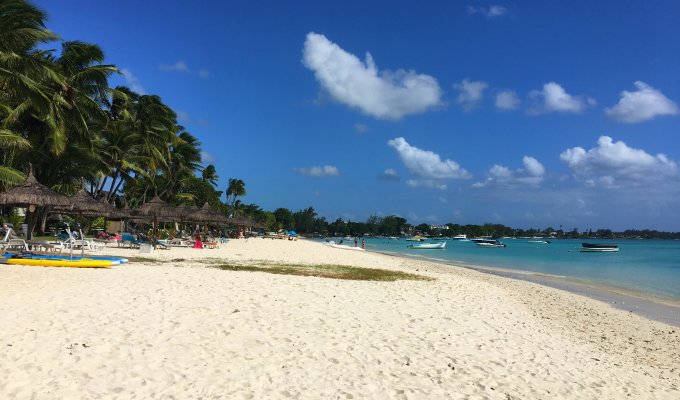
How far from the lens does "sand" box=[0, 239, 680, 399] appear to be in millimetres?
4609

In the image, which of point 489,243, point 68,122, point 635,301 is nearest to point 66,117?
point 68,122

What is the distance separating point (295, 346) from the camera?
5926mm

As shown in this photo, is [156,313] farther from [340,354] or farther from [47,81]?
[47,81]

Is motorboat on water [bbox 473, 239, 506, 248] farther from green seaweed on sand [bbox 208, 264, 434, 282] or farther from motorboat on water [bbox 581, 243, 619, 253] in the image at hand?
green seaweed on sand [bbox 208, 264, 434, 282]

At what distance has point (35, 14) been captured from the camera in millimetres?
16156

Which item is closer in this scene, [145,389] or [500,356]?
[145,389]

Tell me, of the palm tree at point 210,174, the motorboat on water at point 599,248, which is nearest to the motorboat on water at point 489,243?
the motorboat on water at point 599,248

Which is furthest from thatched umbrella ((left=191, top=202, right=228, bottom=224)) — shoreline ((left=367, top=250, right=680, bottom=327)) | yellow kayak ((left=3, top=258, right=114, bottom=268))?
shoreline ((left=367, top=250, right=680, bottom=327))

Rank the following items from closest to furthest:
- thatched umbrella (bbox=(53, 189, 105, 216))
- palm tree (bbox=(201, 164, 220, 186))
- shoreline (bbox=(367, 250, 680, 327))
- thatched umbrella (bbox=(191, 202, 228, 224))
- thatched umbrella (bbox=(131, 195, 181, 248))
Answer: shoreline (bbox=(367, 250, 680, 327)), thatched umbrella (bbox=(53, 189, 105, 216)), thatched umbrella (bbox=(131, 195, 181, 248)), thatched umbrella (bbox=(191, 202, 228, 224)), palm tree (bbox=(201, 164, 220, 186))

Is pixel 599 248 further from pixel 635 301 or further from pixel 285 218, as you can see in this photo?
pixel 285 218

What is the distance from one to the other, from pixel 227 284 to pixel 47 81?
15.7 m

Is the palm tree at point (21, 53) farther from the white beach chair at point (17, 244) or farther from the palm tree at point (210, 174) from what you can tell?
the palm tree at point (210, 174)

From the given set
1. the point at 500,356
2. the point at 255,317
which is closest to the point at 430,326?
the point at 500,356

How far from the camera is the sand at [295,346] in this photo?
4609mm
